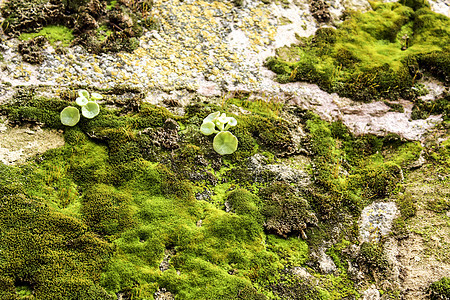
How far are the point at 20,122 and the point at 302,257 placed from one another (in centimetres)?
586

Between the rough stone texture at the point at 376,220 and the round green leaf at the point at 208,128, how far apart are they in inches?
134

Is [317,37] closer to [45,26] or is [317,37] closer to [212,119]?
[212,119]

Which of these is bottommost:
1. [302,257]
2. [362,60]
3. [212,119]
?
[302,257]

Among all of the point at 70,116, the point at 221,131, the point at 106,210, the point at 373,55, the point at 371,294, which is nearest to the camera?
the point at 371,294

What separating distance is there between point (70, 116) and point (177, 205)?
290cm

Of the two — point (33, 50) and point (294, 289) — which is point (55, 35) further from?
point (294, 289)

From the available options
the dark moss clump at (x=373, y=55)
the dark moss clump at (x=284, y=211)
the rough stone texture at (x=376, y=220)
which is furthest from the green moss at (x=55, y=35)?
the rough stone texture at (x=376, y=220)

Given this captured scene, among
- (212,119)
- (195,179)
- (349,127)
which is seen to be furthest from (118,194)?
(349,127)

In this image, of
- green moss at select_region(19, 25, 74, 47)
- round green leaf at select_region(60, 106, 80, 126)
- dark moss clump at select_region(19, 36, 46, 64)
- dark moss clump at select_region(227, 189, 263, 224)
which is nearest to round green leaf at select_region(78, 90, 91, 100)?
round green leaf at select_region(60, 106, 80, 126)

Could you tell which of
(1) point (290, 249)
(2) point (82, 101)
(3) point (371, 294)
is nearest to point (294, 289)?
(1) point (290, 249)

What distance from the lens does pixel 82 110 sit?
7160mm

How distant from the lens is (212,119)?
25.1ft

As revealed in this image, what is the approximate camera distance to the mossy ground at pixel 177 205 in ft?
17.1

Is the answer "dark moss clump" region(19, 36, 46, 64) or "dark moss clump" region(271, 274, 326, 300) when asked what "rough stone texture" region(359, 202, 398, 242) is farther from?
"dark moss clump" region(19, 36, 46, 64)
